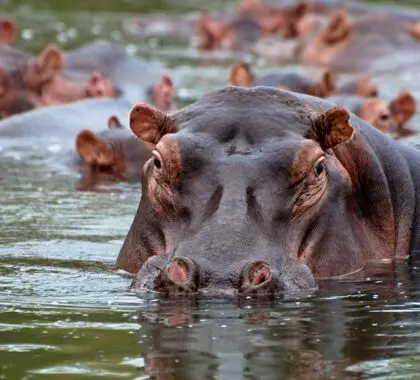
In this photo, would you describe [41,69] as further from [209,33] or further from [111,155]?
[209,33]

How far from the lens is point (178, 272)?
18.5 ft

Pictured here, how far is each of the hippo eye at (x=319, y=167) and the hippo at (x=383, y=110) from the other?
5437 mm

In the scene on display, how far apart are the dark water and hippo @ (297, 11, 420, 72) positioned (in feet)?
41.2

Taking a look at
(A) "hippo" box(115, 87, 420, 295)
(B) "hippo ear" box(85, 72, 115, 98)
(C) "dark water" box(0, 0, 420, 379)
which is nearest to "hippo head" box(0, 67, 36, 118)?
(B) "hippo ear" box(85, 72, 115, 98)

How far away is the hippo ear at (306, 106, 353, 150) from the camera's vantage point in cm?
650

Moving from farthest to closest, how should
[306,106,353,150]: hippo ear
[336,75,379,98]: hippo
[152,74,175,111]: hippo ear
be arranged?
1. [152,74,175,111]: hippo ear
2. [336,75,379,98]: hippo
3. [306,106,353,150]: hippo ear

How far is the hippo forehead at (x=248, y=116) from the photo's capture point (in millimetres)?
6395

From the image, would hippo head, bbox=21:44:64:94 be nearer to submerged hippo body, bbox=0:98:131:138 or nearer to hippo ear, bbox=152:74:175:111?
hippo ear, bbox=152:74:175:111

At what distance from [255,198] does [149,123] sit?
2.92 ft

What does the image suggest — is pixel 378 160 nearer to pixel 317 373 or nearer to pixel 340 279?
pixel 340 279

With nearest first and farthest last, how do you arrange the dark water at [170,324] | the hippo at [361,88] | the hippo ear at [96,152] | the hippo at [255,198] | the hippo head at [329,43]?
the dark water at [170,324] → the hippo at [255,198] → the hippo ear at [96,152] → the hippo at [361,88] → the hippo head at [329,43]

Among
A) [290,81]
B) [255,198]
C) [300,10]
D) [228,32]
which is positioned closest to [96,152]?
[290,81]

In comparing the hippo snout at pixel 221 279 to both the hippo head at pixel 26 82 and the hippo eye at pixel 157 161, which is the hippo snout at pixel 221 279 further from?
the hippo head at pixel 26 82

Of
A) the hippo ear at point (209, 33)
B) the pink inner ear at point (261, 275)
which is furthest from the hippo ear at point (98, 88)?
the pink inner ear at point (261, 275)
